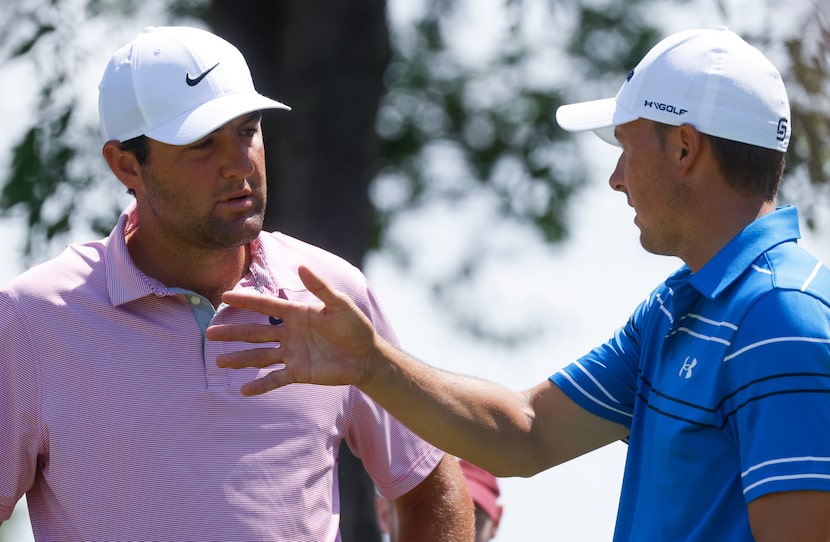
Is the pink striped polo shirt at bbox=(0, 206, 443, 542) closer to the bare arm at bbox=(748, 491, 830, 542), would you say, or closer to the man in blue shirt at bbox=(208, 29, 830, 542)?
the man in blue shirt at bbox=(208, 29, 830, 542)

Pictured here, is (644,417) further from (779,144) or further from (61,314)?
(61,314)

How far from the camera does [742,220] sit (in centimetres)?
312

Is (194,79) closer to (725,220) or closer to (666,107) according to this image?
(666,107)

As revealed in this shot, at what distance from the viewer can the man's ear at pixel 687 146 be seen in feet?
10.3

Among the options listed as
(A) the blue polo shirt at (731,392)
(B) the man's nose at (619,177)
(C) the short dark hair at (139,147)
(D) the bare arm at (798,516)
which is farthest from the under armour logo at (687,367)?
(C) the short dark hair at (139,147)

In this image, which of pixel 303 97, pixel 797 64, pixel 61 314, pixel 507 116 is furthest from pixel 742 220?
pixel 507 116

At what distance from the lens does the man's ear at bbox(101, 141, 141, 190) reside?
374 centimetres

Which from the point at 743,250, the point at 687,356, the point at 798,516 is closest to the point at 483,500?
the point at 687,356

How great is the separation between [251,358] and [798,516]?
1.22 m

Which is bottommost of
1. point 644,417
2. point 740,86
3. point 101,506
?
point 101,506

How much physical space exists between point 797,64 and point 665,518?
308 centimetres

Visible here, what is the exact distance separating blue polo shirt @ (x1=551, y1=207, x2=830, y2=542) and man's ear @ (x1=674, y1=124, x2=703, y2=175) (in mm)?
205

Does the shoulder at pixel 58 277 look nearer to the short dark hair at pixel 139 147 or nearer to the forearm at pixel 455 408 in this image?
the short dark hair at pixel 139 147

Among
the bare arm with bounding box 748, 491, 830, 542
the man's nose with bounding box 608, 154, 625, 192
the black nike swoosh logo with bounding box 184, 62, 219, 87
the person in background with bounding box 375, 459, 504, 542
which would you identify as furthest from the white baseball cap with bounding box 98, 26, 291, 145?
the person in background with bounding box 375, 459, 504, 542
